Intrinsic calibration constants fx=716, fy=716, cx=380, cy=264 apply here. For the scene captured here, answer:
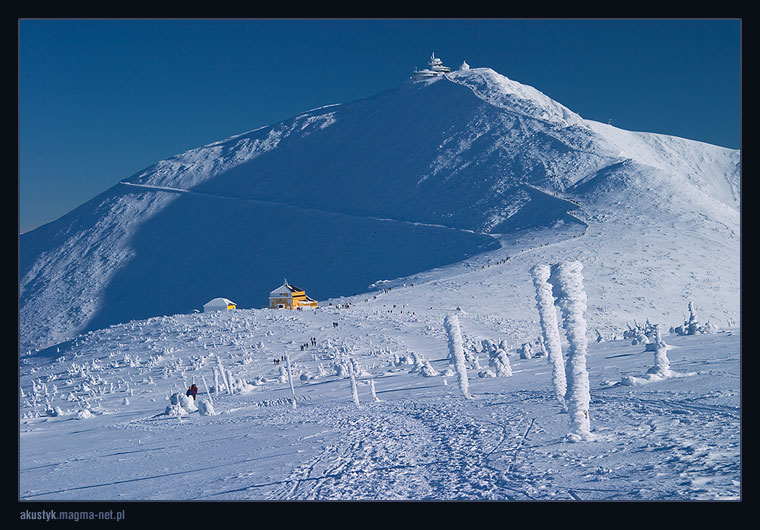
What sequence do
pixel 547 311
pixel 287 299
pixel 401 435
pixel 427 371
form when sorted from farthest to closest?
pixel 287 299
pixel 427 371
pixel 401 435
pixel 547 311

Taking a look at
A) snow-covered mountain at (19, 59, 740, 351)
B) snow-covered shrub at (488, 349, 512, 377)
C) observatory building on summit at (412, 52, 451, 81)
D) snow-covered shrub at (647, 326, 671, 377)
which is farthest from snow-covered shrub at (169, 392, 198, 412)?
observatory building on summit at (412, 52, 451, 81)

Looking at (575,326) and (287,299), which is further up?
(287,299)

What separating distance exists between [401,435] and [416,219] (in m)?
93.7

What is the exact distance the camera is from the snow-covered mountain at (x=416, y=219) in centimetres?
Result: 5991

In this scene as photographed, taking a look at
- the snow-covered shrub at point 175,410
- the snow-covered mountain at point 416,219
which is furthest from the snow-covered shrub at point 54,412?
the snow-covered mountain at point 416,219

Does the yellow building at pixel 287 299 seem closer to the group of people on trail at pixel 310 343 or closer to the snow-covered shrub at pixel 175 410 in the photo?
the group of people on trail at pixel 310 343

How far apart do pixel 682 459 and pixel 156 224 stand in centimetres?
12324

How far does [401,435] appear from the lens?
1583cm

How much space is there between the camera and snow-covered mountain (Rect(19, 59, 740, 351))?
59.9 metres

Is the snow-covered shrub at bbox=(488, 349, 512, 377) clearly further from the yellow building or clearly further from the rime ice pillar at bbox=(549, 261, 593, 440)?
the yellow building

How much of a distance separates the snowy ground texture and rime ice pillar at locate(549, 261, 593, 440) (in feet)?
1.83

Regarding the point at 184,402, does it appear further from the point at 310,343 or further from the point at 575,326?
the point at 575,326

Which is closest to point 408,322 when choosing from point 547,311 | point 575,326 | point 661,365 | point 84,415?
point 84,415
